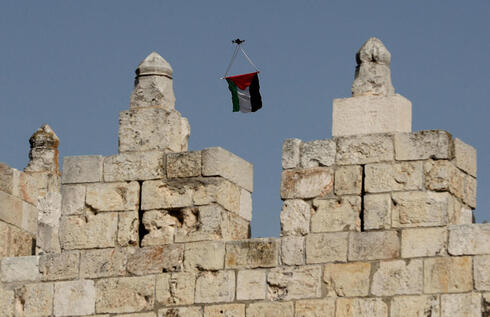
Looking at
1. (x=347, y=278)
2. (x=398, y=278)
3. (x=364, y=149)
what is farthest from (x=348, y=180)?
(x=398, y=278)

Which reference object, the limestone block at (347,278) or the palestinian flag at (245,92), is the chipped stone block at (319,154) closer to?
the limestone block at (347,278)

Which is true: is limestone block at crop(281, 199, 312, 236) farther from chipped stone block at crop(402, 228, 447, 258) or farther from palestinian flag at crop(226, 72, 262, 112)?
palestinian flag at crop(226, 72, 262, 112)

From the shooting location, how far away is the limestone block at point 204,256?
61.4 feet

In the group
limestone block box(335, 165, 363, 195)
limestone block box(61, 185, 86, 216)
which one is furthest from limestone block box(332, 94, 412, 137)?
limestone block box(61, 185, 86, 216)

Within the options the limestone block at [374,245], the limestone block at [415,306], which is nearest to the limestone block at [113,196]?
the limestone block at [374,245]

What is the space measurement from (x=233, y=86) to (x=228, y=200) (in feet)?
5.89

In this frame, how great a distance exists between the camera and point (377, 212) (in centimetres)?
1811

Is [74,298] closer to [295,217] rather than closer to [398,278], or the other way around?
[295,217]

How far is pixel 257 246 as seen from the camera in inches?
731

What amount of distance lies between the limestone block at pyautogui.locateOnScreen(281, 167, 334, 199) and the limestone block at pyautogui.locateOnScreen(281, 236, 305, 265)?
49cm

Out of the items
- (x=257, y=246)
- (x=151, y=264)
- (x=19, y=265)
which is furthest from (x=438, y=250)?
(x=19, y=265)

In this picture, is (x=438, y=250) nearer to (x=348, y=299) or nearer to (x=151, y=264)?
(x=348, y=299)

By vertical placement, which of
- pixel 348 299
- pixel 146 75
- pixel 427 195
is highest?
pixel 146 75

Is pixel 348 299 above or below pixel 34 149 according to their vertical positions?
below
